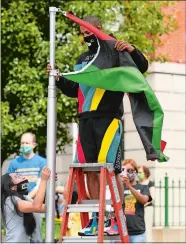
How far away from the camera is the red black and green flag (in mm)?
8727

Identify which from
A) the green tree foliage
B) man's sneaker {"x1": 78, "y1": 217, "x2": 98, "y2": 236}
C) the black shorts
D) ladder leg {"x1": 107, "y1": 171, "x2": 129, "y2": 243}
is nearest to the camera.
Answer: ladder leg {"x1": 107, "y1": 171, "x2": 129, "y2": 243}

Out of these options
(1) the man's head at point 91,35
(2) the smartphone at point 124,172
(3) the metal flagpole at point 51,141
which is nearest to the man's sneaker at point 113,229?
(3) the metal flagpole at point 51,141

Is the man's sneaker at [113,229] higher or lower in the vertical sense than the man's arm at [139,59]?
lower

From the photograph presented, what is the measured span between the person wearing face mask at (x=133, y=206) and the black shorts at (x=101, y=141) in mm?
3928

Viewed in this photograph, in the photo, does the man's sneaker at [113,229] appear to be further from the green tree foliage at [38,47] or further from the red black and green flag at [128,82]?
the green tree foliage at [38,47]

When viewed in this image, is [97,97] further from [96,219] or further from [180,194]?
[180,194]

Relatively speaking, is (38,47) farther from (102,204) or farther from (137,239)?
(102,204)

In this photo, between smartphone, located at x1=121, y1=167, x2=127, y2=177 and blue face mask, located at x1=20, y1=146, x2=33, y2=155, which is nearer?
smartphone, located at x1=121, y1=167, x2=127, y2=177

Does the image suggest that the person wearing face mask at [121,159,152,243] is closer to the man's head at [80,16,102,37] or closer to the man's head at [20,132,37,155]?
the man's head at [20,132,37,155]

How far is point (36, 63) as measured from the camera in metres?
21.6

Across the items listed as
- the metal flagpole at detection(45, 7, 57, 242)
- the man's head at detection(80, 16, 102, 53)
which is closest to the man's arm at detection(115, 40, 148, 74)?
the man's head at detection(80, 16, 102, 53)

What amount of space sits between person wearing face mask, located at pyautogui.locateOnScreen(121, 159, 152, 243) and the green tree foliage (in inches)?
273

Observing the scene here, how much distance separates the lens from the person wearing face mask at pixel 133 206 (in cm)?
1364

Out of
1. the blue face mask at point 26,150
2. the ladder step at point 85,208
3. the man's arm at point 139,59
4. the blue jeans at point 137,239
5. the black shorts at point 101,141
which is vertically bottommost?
the blue jeans at point 137,239
